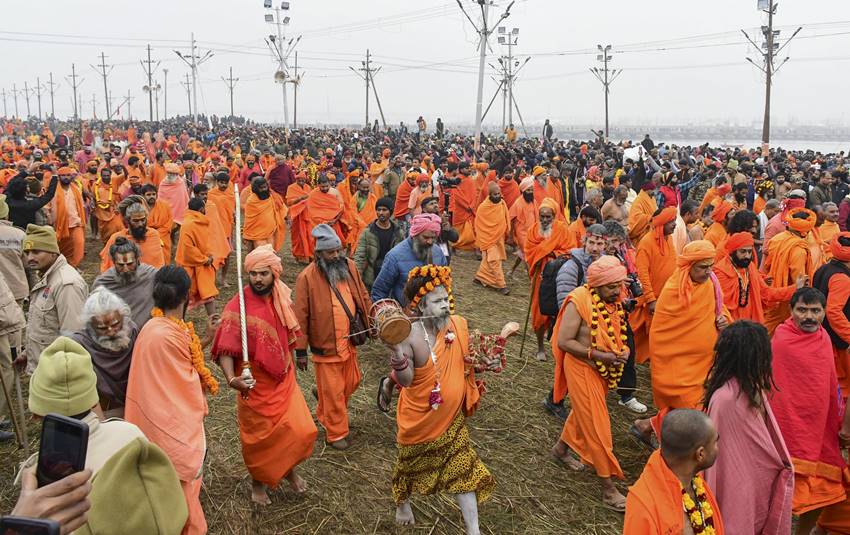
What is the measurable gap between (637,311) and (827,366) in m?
2.37

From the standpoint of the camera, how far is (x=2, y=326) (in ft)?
16.1

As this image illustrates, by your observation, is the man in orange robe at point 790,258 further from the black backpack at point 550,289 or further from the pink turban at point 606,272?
the pink turban at point 606,272

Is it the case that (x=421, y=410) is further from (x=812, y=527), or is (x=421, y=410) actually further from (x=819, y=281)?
(x=819, y=281)

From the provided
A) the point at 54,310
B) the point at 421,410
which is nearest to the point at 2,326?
the point at 54,310

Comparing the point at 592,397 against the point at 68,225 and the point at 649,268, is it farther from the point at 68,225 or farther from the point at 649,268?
the point at 68,225

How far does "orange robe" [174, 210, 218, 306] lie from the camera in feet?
24.2

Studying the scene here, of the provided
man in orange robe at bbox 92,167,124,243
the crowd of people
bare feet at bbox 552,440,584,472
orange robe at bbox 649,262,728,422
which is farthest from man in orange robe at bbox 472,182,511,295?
man in orange robe at bbox 92,167,124,243

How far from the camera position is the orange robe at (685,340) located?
472 centimetres

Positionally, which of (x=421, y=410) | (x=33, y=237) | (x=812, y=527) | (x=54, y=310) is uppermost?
(x=33, y=237)

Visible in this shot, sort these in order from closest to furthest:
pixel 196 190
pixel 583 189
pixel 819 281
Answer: pixel 819 281, pixel 196 190, pixel 583 189

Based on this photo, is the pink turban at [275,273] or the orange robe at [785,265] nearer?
the pink turban at [275,273]

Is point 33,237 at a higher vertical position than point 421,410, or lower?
higher

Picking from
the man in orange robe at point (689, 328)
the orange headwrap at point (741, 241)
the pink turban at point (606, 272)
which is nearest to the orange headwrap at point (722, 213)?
the orange headwrap at point (741, 241)

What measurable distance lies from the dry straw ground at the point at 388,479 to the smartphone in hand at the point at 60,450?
2530mm
